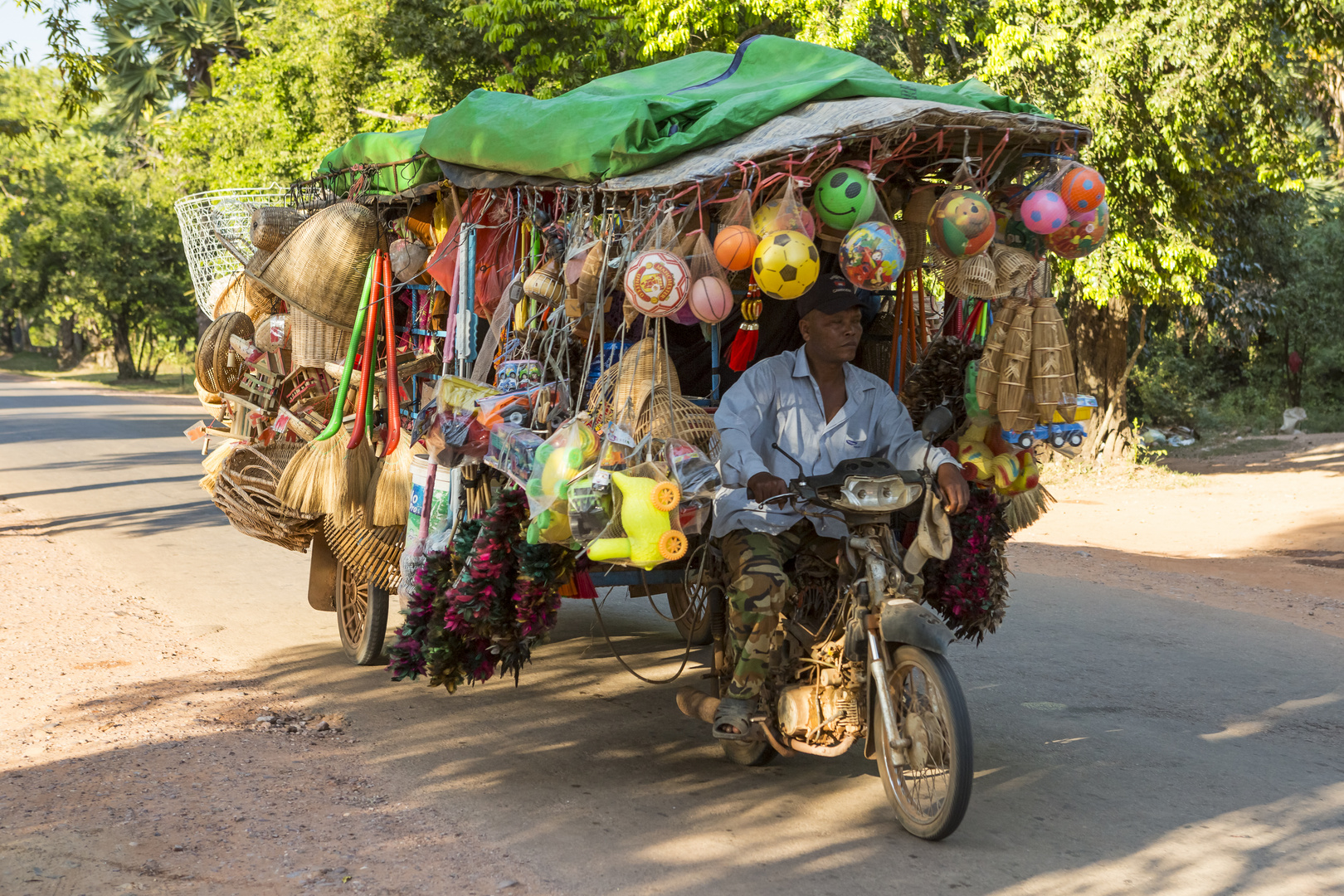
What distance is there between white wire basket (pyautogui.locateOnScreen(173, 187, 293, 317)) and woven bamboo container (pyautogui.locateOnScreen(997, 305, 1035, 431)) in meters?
4.47

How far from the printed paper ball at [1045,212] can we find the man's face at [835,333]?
0.65 m

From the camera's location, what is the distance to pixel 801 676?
156 inches

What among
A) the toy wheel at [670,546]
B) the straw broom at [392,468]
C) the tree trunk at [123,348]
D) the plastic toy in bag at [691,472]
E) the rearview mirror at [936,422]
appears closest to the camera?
the toy wheel at [670,546]

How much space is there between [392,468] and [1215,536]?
8290 mm

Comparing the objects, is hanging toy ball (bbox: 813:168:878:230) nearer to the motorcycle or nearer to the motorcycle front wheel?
the motorcycle

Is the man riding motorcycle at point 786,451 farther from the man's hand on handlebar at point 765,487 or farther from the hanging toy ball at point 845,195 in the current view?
Answer: the hanging toy ball at point 845,195

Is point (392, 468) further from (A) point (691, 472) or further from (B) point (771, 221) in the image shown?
(B) point (771, 221)

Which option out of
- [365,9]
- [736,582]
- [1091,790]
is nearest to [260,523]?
[736,582]

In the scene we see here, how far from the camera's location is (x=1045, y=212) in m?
3.89

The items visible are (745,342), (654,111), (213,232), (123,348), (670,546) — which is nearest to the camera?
(670,546)

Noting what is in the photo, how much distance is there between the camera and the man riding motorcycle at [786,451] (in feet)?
12.4

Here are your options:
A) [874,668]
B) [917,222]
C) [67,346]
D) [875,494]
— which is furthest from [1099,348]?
[67,346]

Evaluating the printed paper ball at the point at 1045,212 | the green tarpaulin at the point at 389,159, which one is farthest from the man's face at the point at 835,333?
the green tarpaulin at the point at 389,159

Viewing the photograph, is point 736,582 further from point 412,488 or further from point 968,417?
point 412,488
